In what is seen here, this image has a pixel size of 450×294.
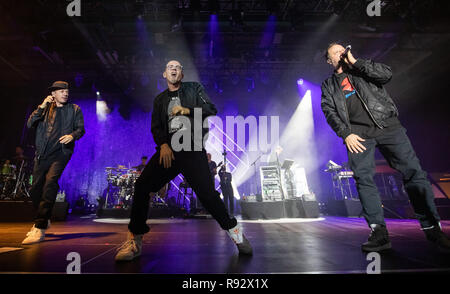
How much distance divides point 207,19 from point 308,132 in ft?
21.9

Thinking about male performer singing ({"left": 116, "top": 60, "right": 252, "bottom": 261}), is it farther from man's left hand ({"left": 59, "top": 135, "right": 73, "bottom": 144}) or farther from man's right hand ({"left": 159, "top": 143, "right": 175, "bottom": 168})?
man's left hand ({"left": 59, "top": 135, "right": 73, "bottom": 144})

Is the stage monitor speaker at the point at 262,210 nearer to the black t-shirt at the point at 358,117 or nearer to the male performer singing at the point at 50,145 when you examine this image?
the black t-shirt at the point at 358,117

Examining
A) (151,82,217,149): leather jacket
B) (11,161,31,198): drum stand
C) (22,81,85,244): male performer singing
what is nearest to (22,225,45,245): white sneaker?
(22,81,85,244): male performer singing

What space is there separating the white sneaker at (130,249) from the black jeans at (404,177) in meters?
1.83

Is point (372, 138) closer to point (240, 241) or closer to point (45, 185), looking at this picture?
point (240, 241)

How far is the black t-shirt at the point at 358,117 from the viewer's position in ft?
6.19

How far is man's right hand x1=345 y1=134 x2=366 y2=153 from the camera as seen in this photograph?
1.84 m

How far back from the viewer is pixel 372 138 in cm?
189

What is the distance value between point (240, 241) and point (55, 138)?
2511 millimetres

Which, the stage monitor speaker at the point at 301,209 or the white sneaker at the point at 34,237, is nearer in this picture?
the white sneaker at the point at 34,237

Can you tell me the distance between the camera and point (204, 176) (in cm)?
173

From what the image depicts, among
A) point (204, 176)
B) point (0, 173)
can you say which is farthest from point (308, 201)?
point (0, 173)

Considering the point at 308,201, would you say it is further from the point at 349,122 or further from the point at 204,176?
the point at 204,176

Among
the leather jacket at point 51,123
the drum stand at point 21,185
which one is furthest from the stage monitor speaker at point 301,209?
the drum stand at point 21,185
